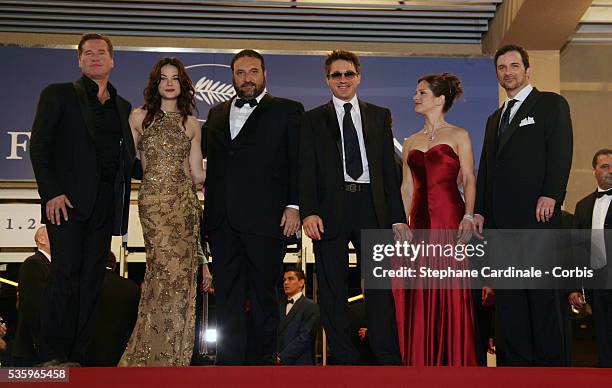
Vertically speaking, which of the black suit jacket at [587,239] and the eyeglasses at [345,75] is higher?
the eyeglasses at [345,75]

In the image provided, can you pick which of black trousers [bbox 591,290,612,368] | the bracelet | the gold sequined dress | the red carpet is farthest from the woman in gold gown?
black trousers [bbox 591,290,612,368]

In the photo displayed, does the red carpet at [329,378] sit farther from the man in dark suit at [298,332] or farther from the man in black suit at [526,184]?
the man in dark suit at [298,332]

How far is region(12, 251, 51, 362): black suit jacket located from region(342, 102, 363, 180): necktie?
6.90 ft

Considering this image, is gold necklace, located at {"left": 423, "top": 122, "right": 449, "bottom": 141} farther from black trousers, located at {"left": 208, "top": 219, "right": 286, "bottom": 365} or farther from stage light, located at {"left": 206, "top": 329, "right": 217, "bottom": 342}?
stage light, located at {"left": 206, "top": 329, "right": 217, "bottom": 342}

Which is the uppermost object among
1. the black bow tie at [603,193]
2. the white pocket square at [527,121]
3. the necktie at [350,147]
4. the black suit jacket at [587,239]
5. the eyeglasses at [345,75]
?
the eyeglasses at [345,75]

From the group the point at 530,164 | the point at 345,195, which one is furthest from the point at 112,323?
the point at 530,164

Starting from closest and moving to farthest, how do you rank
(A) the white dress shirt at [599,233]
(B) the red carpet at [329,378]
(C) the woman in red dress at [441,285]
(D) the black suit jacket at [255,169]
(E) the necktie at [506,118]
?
1. (B) the red carpet at [329,378]
2. (D) the black suit jacket at [255,169]
3. (E) the necktie at [506,118]
4. (C) the woman in red dress at [441,285]
5. (A) the white dress shirt at [599,233]

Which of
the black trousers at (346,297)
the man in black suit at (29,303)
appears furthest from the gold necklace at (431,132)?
the man in black suit at (29,303)

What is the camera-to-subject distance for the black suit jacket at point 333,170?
13.1 feet

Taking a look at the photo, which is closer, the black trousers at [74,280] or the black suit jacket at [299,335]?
the black trousers at [74,280]

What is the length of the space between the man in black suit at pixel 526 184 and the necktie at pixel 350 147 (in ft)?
2.23

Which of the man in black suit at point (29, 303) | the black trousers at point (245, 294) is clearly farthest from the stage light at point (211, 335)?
the black trousers at point (245, 294)

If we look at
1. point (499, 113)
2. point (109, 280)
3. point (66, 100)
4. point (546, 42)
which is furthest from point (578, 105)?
point (66, 100)

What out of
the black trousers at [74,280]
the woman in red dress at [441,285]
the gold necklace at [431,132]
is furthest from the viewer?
the gold necklace at [431,132]
